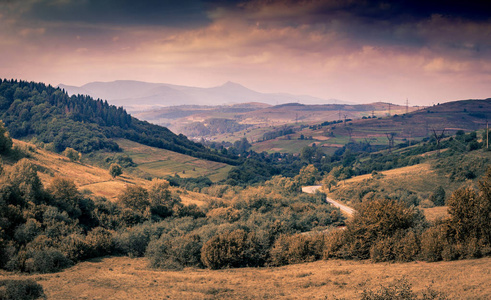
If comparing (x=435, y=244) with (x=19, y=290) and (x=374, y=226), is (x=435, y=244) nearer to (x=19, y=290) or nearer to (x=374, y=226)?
(x=374, y=226)

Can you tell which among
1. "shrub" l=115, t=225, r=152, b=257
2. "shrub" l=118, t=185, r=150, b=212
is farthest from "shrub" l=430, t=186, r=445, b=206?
"shrub" l=115, t=225, r=152, b=257

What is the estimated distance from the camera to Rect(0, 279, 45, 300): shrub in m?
28.3

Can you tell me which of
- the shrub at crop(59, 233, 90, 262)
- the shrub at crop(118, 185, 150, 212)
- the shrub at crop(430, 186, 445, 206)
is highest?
the shrub at crop(118, 185, 150, 212)

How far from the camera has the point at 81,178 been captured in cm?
9469

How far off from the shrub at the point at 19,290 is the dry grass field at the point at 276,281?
91.7 inches

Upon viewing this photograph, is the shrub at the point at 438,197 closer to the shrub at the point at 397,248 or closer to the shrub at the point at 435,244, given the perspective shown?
the shrub at the point at 397,248

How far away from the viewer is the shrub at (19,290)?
1116 inches

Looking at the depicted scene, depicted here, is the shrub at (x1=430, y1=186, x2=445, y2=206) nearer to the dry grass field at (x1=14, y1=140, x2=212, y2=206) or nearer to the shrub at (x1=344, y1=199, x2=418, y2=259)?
the shrub at (x1=344, y1=199, x2=418, y2=259)

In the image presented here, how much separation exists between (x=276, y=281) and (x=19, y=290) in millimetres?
25839

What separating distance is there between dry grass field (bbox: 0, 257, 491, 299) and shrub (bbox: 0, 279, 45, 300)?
91.7 inches

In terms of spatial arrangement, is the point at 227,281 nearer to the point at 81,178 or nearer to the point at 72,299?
the point at 72,299

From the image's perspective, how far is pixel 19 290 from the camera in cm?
2903

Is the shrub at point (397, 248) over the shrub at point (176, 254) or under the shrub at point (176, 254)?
over

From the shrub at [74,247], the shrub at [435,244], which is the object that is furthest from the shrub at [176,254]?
the shrub at [435,244]
